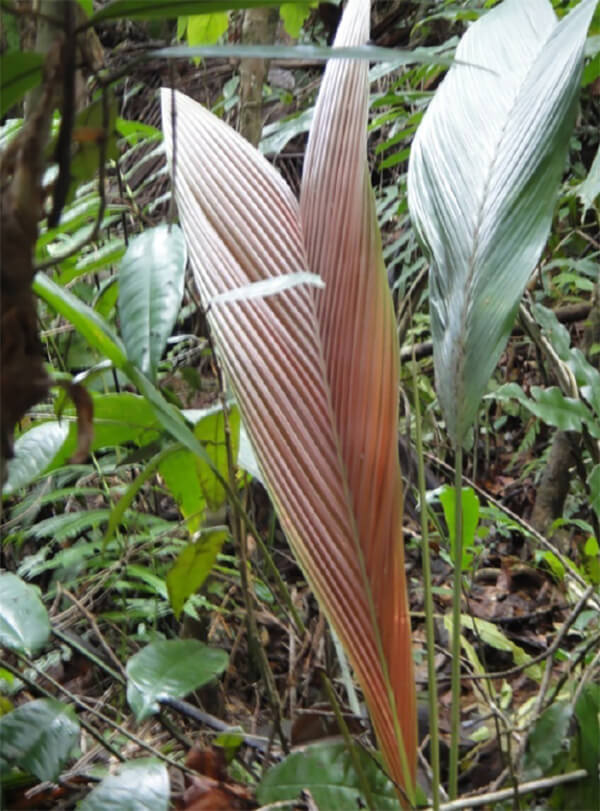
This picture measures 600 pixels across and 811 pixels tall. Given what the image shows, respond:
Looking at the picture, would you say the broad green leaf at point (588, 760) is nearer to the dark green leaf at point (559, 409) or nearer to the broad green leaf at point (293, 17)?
the dark green leaf at point (559, 409)

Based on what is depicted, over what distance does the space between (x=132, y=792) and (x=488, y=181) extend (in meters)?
0.59

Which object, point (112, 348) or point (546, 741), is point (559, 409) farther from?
point (112, 348)

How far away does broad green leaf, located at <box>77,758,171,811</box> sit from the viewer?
1.79ft

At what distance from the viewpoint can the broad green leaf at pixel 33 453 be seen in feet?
2.16

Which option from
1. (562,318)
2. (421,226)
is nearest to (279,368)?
(421,226)

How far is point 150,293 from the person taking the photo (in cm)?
67

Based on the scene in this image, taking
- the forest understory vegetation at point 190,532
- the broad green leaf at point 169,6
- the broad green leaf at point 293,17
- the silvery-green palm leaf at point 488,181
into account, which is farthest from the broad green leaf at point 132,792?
the broad green leaf at point 293,17

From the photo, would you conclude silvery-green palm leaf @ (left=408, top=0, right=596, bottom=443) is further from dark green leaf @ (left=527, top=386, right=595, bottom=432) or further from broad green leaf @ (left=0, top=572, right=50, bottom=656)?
broad green leaf @ (left=0, top=572, right=50, bottom=656)

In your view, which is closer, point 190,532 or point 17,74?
point 17,74

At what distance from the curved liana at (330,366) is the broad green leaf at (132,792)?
0.16m

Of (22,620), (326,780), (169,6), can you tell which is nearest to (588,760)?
(326,780)

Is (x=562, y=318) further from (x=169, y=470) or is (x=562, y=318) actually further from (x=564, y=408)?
(x=169, y=470)

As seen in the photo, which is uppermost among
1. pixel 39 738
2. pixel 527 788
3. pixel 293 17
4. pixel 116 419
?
pixel 293 17

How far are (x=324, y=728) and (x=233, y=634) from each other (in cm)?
71
